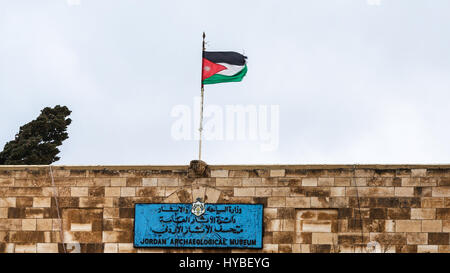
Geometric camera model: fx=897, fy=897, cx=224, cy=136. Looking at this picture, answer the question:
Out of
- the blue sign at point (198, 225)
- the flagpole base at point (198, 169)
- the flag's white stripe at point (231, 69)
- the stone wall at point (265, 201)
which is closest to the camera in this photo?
the stone wall at point (265, 201)

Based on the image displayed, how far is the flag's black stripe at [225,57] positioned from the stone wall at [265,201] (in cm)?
331

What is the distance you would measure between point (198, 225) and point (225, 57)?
4.98 meters

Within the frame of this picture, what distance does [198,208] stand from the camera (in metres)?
24.0

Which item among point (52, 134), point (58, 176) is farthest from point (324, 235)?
point (52, 134)

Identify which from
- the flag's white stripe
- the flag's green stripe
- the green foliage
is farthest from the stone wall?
the green foliage

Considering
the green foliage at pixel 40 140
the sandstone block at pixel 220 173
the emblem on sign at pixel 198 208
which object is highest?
the green foliage at pixel 40 140

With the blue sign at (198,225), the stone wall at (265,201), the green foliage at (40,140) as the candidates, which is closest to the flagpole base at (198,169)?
the stone wall at (265,201)

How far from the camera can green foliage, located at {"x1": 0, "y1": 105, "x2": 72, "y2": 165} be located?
40688mm

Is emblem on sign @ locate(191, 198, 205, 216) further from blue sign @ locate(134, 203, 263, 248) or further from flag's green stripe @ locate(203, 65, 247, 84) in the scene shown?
flag's green stripe @ locate(203, 65, 247, 84)

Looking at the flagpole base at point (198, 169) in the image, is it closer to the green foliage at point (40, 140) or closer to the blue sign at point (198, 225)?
the blue sign at point (198, 225)

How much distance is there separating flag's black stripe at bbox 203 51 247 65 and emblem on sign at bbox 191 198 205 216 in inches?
166

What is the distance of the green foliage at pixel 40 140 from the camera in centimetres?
4069
